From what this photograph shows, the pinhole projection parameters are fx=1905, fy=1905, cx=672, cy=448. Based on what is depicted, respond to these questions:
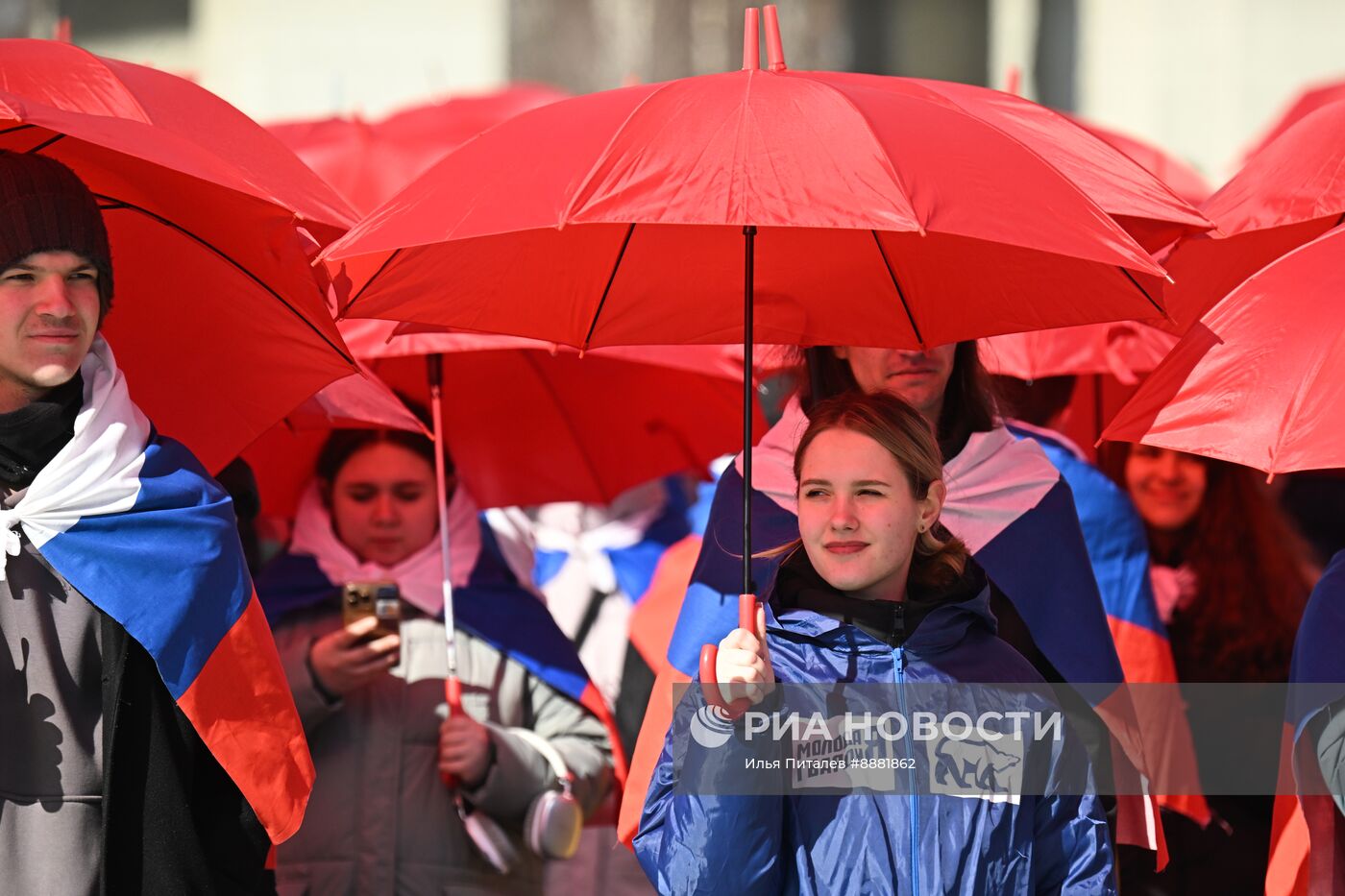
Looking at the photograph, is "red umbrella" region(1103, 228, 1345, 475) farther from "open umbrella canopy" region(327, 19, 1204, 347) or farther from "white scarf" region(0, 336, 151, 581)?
"white scarf" region(0, 336, 151, 581)

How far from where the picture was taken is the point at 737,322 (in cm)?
427

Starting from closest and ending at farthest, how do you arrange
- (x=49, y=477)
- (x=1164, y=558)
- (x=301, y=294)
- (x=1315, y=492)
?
(x=49, y=477), (x=301, y=294), (x=1164, y=558), (x=1315, y=492)

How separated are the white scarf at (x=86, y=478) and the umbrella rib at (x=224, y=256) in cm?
65

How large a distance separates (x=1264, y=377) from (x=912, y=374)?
79 cm

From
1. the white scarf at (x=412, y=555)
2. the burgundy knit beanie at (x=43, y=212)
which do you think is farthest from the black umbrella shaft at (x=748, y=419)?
the white scarf at (x=412, y=555)

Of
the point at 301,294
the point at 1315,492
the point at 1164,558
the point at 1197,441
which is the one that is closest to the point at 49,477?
the point at 301,294

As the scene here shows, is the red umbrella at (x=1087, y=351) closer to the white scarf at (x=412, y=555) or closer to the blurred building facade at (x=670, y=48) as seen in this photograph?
the white scarf at (x=412, y=555)

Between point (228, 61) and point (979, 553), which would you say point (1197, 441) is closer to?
point (979, 553)

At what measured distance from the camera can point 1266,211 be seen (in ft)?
14.1

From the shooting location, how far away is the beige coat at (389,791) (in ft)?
15.8

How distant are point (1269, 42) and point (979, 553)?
329 inches

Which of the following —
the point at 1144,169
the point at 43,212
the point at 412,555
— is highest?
the point at 1144,169

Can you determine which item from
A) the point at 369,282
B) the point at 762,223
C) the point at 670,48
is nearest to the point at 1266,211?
the point at 762,223

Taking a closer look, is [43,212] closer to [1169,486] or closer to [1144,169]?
[1144,169]
